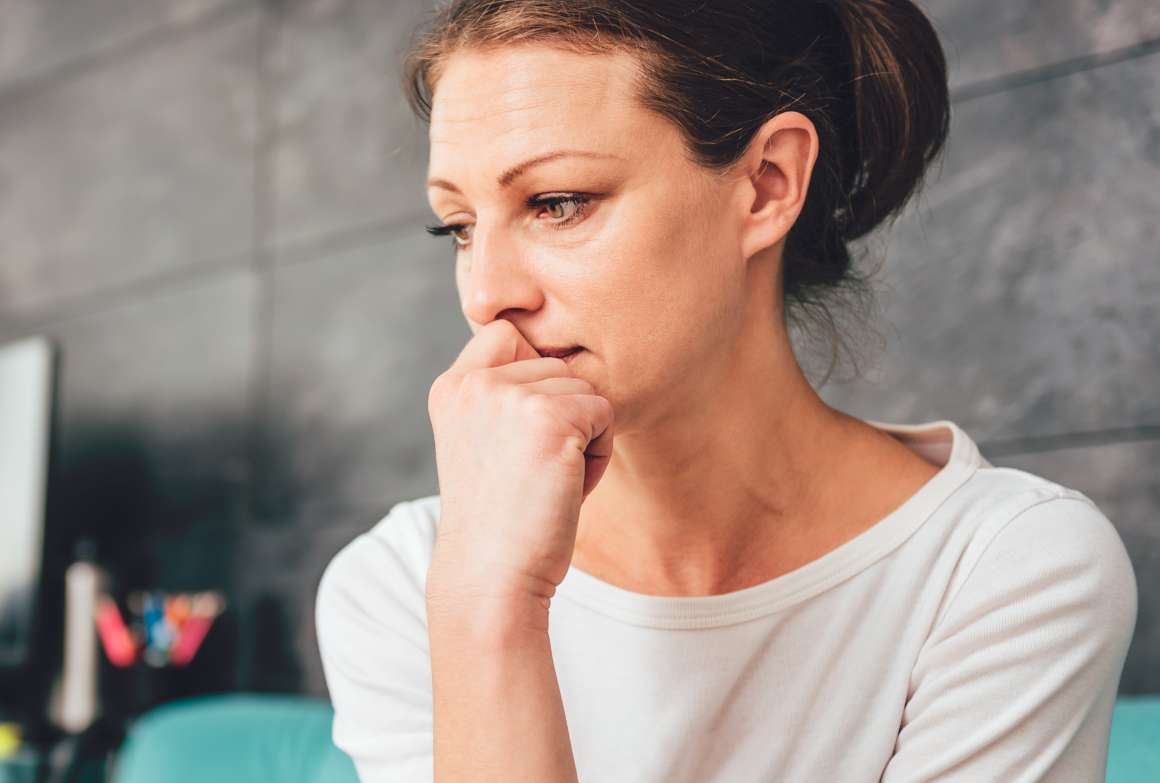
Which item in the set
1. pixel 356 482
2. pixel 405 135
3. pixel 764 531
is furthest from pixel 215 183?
pixel 764 531

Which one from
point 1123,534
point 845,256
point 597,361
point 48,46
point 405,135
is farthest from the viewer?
point 48,46

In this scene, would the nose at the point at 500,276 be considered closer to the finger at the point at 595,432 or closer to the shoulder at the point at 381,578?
the finger at the point at 595,432

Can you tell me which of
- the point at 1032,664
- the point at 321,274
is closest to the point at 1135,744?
the point at 1032,664

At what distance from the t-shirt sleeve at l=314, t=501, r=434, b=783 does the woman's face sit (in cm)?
32

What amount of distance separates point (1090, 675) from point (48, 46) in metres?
3.04

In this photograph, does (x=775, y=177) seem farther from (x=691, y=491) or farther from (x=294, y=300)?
(x=294, y=300)

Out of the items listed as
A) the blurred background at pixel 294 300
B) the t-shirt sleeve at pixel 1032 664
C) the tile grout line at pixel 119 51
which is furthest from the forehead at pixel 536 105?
the tile grout line at pixel 119 51

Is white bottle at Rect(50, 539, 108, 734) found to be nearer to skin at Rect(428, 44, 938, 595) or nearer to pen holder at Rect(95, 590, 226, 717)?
pen holder at Rect(95, 590, 226, 717)

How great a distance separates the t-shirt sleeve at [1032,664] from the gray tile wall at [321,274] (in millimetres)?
506

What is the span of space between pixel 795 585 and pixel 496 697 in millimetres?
341

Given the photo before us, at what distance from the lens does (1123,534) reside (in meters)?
1.48

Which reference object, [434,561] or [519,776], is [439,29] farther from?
[519,776]

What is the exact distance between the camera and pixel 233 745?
179cm

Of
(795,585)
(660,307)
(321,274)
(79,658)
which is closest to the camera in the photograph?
(660,307)
